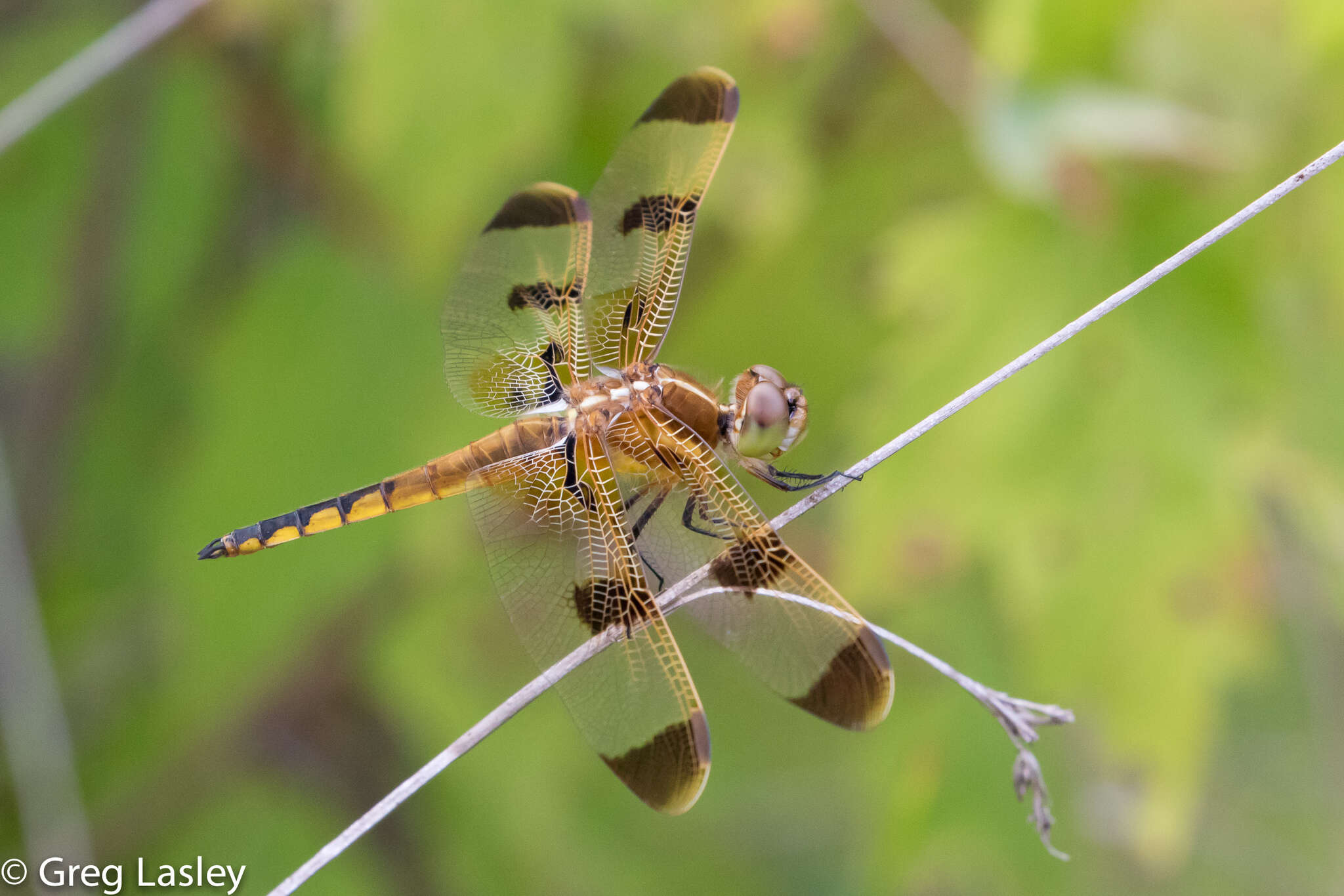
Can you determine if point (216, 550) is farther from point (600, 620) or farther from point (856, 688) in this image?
point (856, 688)

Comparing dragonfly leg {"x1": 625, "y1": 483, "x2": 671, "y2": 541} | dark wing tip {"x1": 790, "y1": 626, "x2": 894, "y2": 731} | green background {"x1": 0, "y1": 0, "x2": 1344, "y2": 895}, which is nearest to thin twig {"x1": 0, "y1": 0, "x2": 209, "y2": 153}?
green background {"x1": 0, "y1": 0, "x2": 1344, "y2": 895}

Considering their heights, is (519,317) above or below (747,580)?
above

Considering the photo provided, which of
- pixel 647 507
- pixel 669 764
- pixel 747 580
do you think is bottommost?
pixel 669 764

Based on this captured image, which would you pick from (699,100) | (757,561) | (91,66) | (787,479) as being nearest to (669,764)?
(757,561)

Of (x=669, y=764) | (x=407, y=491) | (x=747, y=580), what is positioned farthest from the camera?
(x=407, y=491)

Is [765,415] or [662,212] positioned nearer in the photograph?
[765,415]

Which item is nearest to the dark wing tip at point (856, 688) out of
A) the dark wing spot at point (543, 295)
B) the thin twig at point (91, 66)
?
the dark wing spot at point (543, 295)
